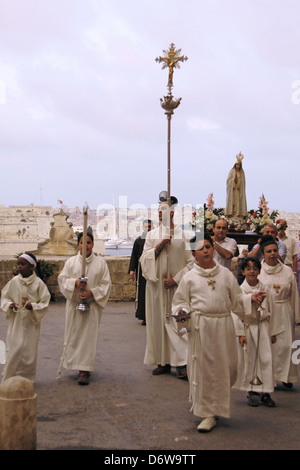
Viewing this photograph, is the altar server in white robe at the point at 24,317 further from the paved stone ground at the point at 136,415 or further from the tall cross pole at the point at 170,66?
the tall cross pole at the point at 170,66

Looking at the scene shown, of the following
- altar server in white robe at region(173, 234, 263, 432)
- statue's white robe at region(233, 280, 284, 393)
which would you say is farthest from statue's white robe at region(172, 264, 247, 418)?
statue's white robe at region(233, 280, 284, 393)

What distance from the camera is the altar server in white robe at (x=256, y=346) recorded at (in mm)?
6516

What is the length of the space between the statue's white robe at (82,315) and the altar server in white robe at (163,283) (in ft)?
2.21

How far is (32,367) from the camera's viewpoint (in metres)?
7.25

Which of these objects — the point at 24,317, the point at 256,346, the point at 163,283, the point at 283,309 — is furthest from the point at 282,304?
the point at 24,317

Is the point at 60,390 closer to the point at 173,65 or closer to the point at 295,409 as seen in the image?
the point at 295,409

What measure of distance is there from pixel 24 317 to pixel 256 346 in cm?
260

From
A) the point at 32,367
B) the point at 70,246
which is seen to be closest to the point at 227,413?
the point at 32,367

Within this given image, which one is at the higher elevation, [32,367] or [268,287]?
[268,287]

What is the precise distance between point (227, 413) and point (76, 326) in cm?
258

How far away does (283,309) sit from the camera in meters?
7.35

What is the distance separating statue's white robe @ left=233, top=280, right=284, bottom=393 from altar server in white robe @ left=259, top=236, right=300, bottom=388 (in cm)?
52

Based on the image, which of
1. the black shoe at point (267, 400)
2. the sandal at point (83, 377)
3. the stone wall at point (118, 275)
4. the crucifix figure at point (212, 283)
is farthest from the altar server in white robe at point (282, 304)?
the stone wall at point (118, 275)

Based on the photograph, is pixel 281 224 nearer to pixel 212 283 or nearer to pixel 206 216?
pixel 206 216
